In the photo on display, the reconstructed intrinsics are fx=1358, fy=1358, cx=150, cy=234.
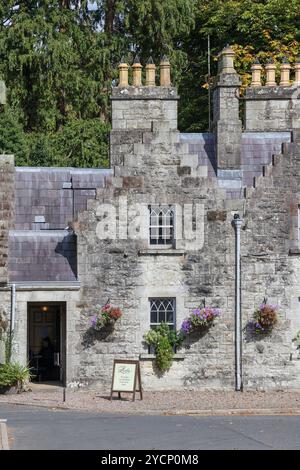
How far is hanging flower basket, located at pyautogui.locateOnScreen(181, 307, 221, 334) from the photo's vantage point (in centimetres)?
3491

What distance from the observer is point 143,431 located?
25.2 metres

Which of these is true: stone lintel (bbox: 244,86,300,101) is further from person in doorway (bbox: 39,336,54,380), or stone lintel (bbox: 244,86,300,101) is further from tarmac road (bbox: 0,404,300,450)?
tarmac road (bbox: 0,404,300,450)

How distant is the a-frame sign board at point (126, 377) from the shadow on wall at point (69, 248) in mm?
3763

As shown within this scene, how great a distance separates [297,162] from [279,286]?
3316mm

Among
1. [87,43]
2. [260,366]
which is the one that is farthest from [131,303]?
[87,43]

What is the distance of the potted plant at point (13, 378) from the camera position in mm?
33438

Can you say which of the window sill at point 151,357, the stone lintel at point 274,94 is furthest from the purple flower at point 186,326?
the stone lintel at point 274,94

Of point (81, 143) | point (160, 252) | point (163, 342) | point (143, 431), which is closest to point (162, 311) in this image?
point (163, 342)

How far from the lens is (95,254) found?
3525 cm

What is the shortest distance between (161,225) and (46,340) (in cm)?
467

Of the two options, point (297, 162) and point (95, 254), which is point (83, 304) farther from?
point (297, 162)

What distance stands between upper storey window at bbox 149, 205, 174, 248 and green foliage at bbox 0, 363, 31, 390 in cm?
496

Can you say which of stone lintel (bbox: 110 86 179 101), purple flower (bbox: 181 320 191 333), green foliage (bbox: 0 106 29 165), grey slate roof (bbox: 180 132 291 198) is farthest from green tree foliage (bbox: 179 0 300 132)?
purple flower (bbox: 181 320 191 333)

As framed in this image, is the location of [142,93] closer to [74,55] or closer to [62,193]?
[62,193]
